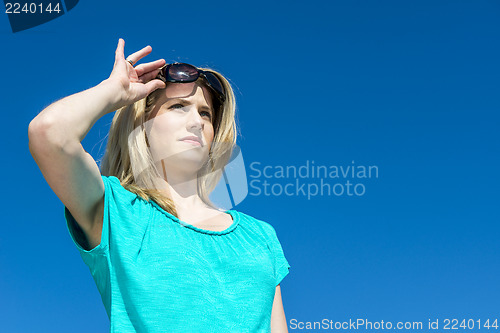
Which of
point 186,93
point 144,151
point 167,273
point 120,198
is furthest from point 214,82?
point 167,273

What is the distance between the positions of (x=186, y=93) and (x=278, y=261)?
3.29ft

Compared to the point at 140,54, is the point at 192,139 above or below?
below

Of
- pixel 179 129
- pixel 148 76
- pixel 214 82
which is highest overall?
pixel 214 82

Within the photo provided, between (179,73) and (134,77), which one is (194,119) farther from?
(134,77)

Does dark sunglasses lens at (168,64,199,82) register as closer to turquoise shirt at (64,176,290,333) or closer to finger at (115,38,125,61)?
finger at (115,38,125,61)

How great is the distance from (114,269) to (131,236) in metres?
0.15

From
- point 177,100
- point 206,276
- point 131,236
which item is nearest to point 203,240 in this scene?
point 206,276

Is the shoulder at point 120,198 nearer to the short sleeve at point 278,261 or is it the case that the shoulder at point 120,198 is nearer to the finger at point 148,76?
the finger at point 148,76

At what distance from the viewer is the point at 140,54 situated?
2.55m

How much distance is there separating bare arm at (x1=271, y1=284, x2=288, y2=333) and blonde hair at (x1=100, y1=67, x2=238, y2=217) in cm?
59

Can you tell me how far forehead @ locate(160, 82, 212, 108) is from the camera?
8.87ft

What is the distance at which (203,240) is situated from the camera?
2.40 meters

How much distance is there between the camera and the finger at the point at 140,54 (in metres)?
2.52

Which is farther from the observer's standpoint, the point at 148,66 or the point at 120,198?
the point at 148,66
